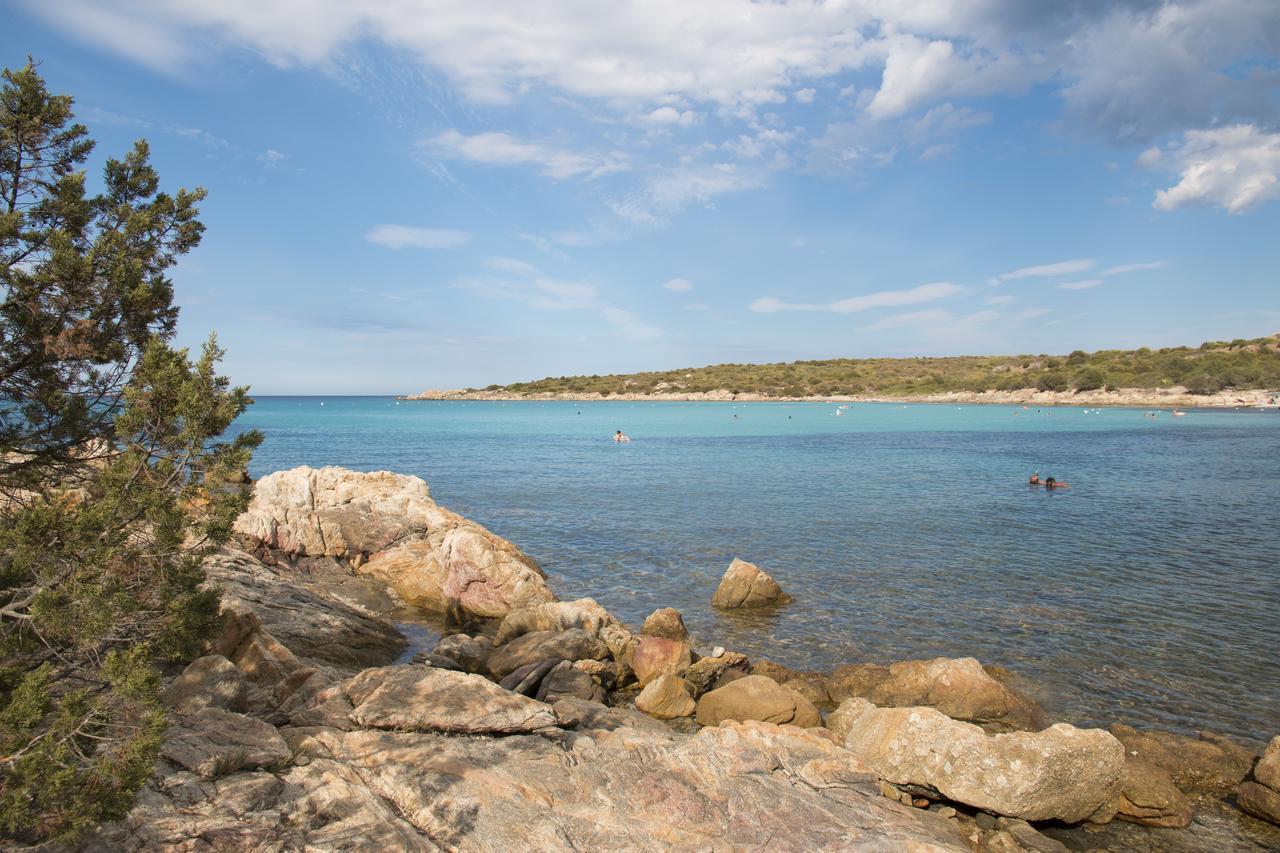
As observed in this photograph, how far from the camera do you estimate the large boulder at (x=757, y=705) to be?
12.7 m

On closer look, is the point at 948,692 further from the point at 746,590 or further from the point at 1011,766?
the point at 746,590

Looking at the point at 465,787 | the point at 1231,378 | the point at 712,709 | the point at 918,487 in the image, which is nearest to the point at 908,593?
the point at 712,709

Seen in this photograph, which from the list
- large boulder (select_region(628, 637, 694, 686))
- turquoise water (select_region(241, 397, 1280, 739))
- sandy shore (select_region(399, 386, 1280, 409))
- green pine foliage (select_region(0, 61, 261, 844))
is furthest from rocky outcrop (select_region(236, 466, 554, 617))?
sandy shore (select_region(399, 386, 1280, 409))

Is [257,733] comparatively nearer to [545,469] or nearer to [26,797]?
[26,797]

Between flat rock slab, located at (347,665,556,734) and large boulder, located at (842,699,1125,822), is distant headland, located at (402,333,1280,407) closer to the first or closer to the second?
large boulder, located at (842,699,1125,822)

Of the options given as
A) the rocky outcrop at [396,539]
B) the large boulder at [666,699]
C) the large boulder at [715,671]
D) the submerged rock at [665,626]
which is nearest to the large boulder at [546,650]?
the submerged rock at [665,626]

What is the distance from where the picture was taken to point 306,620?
52.2ft

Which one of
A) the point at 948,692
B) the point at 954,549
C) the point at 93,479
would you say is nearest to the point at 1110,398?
the point at 954,549

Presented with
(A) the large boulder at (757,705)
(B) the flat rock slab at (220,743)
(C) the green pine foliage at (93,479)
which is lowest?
(A) the large boulder at (757,705)

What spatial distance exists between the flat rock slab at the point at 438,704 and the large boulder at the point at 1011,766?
5376mm

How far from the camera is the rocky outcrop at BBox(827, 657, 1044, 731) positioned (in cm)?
1316

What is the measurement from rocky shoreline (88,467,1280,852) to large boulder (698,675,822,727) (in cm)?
4

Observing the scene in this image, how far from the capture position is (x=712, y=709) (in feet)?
43.1

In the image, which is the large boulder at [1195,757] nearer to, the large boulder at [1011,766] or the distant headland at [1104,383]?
the large boulder at [1011,766]
